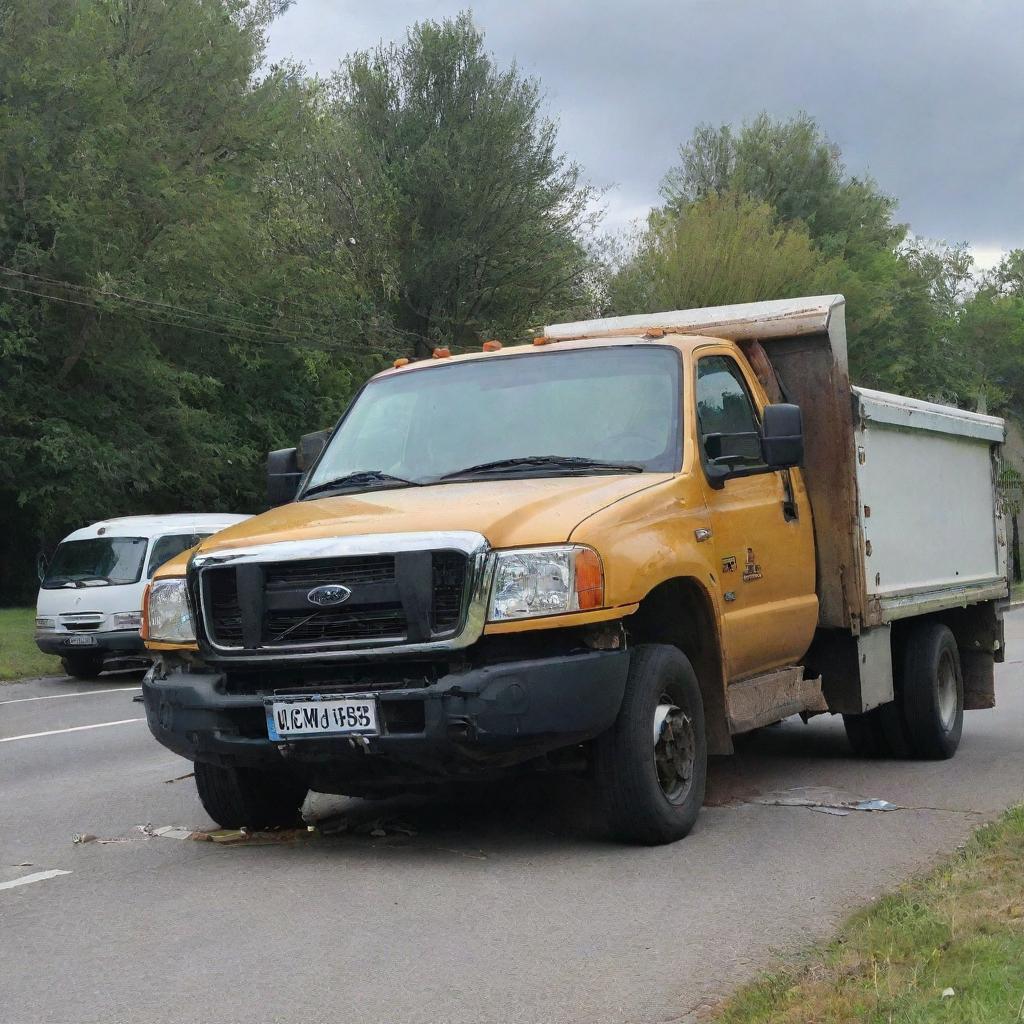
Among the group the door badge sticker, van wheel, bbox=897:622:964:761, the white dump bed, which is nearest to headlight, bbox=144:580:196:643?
the door badge sticker

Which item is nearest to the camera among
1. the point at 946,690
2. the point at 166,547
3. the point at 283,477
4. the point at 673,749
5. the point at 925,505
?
the point at 673,749

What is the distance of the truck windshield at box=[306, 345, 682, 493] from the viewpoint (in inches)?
289

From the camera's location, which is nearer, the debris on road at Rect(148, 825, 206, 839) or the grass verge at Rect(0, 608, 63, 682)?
the debris on road at Rect(148, 825, 206, 839)

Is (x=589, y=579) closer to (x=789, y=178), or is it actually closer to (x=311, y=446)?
(x=311, y=446)

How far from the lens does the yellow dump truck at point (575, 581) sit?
6.22m

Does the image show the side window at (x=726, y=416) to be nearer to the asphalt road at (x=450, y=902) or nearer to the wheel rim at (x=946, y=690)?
the asphalt road at (x=450, y=902)

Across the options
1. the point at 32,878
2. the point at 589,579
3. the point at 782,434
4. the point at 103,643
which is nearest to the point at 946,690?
the point at 782,434

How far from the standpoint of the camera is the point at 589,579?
622 cm

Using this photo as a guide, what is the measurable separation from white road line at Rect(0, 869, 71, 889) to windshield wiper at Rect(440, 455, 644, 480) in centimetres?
235

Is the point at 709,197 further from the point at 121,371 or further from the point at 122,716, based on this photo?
the point at 122,716

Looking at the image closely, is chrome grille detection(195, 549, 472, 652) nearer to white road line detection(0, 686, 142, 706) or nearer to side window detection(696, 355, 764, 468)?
side window detection(696, 355, 764, 468)

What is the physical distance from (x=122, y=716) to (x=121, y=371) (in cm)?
1866

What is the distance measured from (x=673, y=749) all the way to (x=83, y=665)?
15.3 m

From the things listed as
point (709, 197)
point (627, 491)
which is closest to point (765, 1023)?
point (627, 491)
